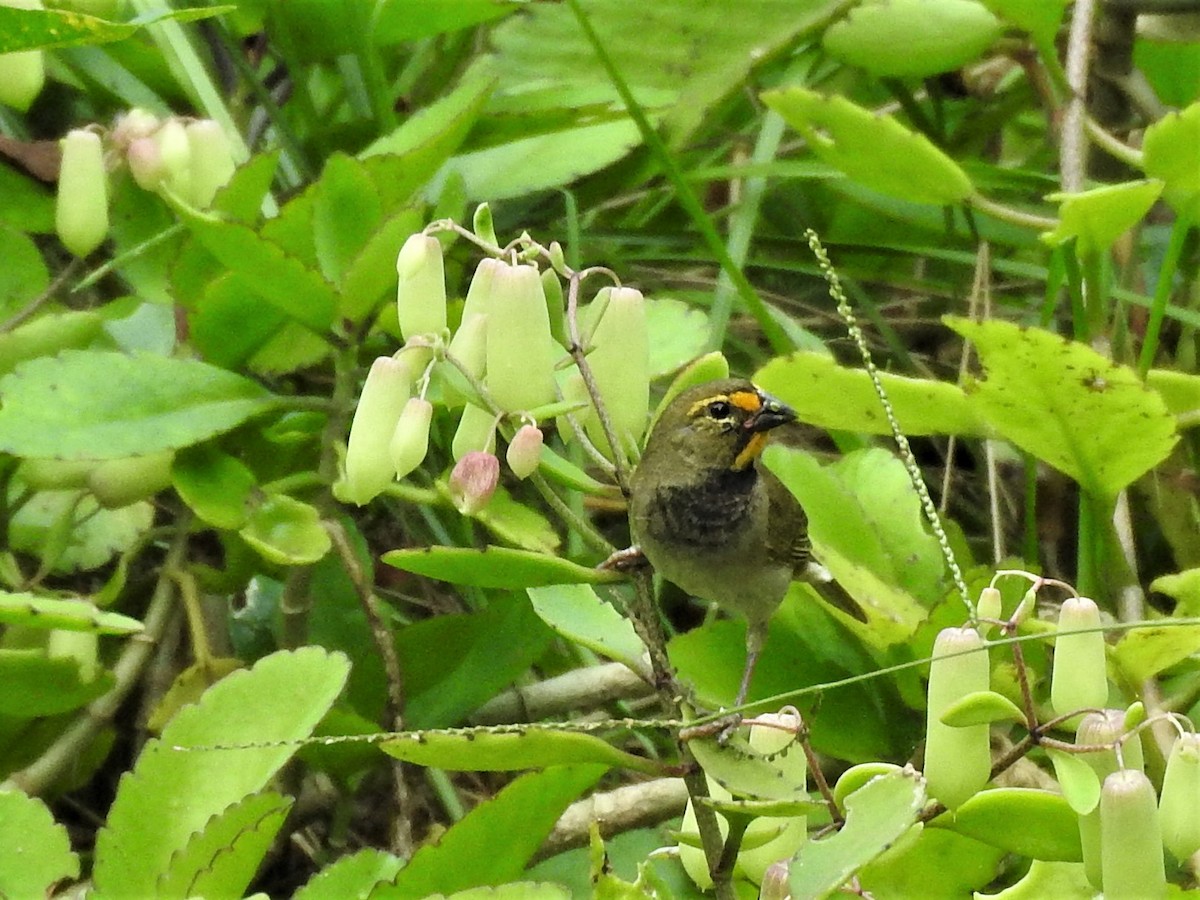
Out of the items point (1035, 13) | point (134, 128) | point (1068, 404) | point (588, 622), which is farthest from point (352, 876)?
point (1035, 13)

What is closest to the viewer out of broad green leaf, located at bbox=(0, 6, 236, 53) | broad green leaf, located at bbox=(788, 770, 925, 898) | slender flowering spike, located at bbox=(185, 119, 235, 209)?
broad green leaf, located at bbox=(788, 770, 925, 898)

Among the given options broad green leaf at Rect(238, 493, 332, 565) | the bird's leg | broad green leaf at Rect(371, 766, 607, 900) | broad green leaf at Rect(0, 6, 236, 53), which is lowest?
the bird's leg

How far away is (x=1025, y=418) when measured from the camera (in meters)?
1.03

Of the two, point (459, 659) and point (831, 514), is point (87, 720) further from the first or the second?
point (831, 514)

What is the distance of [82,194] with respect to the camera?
125cm

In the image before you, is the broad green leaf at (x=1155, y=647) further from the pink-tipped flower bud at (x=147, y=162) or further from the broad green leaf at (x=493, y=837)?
the pink-tipped flower bud at (x=147, y=162)

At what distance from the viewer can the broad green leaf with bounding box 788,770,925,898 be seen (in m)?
0.65

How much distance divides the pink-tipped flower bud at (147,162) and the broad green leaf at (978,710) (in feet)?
2.85

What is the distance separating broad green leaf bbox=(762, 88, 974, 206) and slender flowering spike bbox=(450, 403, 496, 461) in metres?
0.48

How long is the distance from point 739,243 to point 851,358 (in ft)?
0.97

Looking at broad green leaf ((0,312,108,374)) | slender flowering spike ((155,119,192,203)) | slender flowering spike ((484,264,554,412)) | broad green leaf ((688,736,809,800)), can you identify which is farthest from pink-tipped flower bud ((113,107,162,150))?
broad green leaf ((688,736,809,800))

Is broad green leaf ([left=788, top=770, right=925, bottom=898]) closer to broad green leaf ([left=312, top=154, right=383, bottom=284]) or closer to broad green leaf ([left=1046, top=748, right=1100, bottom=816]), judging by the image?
broad green leaf ([left=1046, top=748, right=1100, bottom=816])

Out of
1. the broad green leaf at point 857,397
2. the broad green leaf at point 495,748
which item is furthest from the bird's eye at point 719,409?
the broad green leaf at point 495,748

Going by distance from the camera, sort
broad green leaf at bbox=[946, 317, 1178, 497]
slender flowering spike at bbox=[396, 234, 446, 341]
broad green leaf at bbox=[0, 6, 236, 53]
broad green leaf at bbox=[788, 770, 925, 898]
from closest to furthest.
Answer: broad green leaf at bbox=[788, 770, 925, 898] → broad green leaf at bbox=[0, 6, 236, 53] → slender flowering spike at bbox=[396, 234, 446, 341] → broad green leaf at bbox=[946, 317, 1178, 497]
